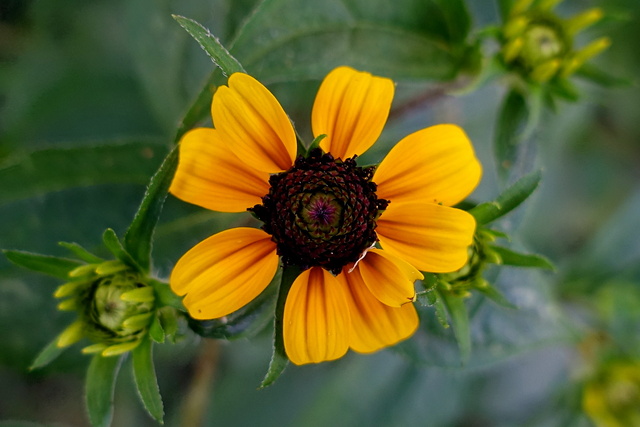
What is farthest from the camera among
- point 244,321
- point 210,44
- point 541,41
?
point 541,41

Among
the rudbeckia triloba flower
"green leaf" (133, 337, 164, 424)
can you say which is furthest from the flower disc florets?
"green leaf" (133, 337, 164, 424)

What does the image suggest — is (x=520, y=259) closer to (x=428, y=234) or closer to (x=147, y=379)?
(x=428, y=234)

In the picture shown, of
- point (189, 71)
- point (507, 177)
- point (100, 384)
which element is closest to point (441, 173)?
point (507, 177)

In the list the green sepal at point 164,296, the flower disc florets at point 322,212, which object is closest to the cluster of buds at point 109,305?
the green sepal at point 164,296

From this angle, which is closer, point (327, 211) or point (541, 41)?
point (327, 211)

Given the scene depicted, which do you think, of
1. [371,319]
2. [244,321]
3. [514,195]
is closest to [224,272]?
[244,321]

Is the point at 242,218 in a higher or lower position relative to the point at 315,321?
lower

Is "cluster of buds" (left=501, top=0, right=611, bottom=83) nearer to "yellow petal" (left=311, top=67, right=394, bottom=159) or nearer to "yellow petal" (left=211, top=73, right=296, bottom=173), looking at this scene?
"yellow petal" (left=311, top=67, right=394, bottom=159)
